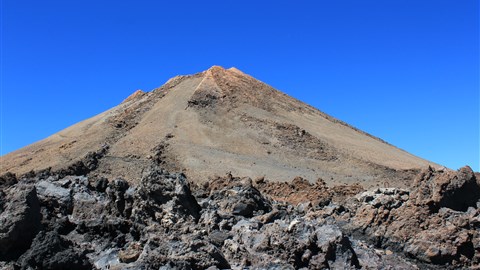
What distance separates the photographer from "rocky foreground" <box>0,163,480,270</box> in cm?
838

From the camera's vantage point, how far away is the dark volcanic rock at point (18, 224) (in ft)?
31.2

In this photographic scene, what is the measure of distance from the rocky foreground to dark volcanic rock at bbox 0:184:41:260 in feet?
0.05

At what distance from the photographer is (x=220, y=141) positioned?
49.1 meters

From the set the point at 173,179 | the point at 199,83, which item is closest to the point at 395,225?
the point at 173,179

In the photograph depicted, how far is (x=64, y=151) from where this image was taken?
4794 cm

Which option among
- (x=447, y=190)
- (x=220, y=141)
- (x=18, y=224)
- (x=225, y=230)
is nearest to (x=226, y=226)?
(x=225, y=230)

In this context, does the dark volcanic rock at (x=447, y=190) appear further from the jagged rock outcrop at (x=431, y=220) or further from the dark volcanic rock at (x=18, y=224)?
the dark volcanic rock at (x=18, y=224)

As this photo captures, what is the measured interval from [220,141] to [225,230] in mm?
38708

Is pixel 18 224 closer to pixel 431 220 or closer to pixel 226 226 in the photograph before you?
pixel 226 226

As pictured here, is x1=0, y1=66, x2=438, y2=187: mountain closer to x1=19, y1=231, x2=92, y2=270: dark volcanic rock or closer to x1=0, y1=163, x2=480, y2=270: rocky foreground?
x1=0, y1=163, x2=480, y2=270: rocky foreground

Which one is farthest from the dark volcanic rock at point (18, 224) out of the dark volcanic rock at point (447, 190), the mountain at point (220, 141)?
the mountain at point (220, 141)

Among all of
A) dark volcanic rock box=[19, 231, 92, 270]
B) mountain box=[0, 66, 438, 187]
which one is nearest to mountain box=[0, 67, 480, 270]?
dark volcanic rock box=[19, 231, 92, 270]

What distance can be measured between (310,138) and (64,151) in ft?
70.9

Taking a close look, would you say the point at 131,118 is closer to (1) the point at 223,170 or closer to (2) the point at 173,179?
(1) the point at 223,170
